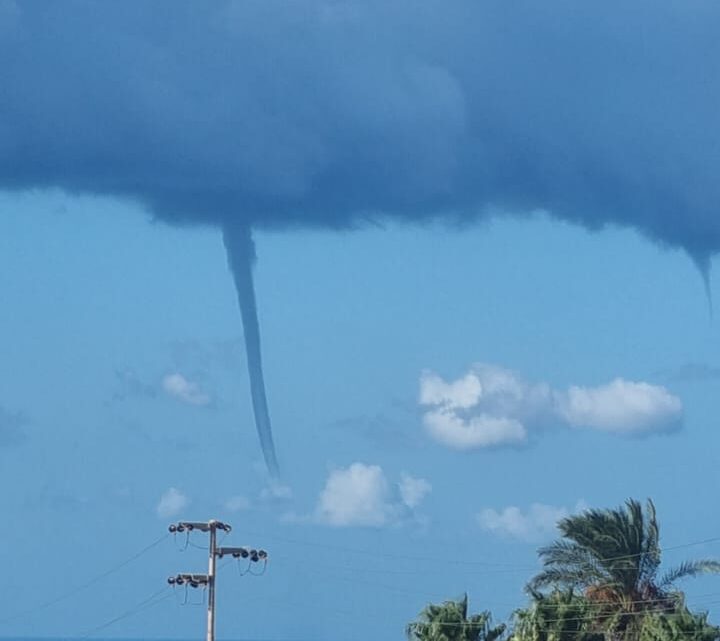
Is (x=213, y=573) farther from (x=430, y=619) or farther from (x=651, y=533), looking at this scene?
(x=651, y=533)

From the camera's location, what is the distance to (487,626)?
59.6m

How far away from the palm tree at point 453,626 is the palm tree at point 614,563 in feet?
8.06

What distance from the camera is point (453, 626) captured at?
59312 millimetres

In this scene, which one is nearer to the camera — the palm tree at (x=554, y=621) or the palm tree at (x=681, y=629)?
the palm tree at (x=681, y=629)

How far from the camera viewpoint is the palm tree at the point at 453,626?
194 ft

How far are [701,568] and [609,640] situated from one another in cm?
519

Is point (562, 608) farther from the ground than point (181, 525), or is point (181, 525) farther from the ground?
point (181, 525)

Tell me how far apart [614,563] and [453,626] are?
23.4 ft

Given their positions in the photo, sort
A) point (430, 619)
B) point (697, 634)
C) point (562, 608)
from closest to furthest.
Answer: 1. point (697, 634)
2. point (562, 608)
3. point (430, 619)

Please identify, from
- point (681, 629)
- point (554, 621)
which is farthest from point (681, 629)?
point (554, 621)

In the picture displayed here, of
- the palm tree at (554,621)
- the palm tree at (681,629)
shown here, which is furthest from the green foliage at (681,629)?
the palm tree at (554,621)

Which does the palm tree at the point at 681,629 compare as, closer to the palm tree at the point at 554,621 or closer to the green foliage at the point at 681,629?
the green foliage at the point at 681,629

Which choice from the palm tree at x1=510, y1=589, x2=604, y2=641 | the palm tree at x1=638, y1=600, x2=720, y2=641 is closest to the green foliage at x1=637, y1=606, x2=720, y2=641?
the palm tree at x1=638, y1=600, x2=720, y2=641

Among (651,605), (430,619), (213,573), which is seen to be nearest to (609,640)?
(651,605)
